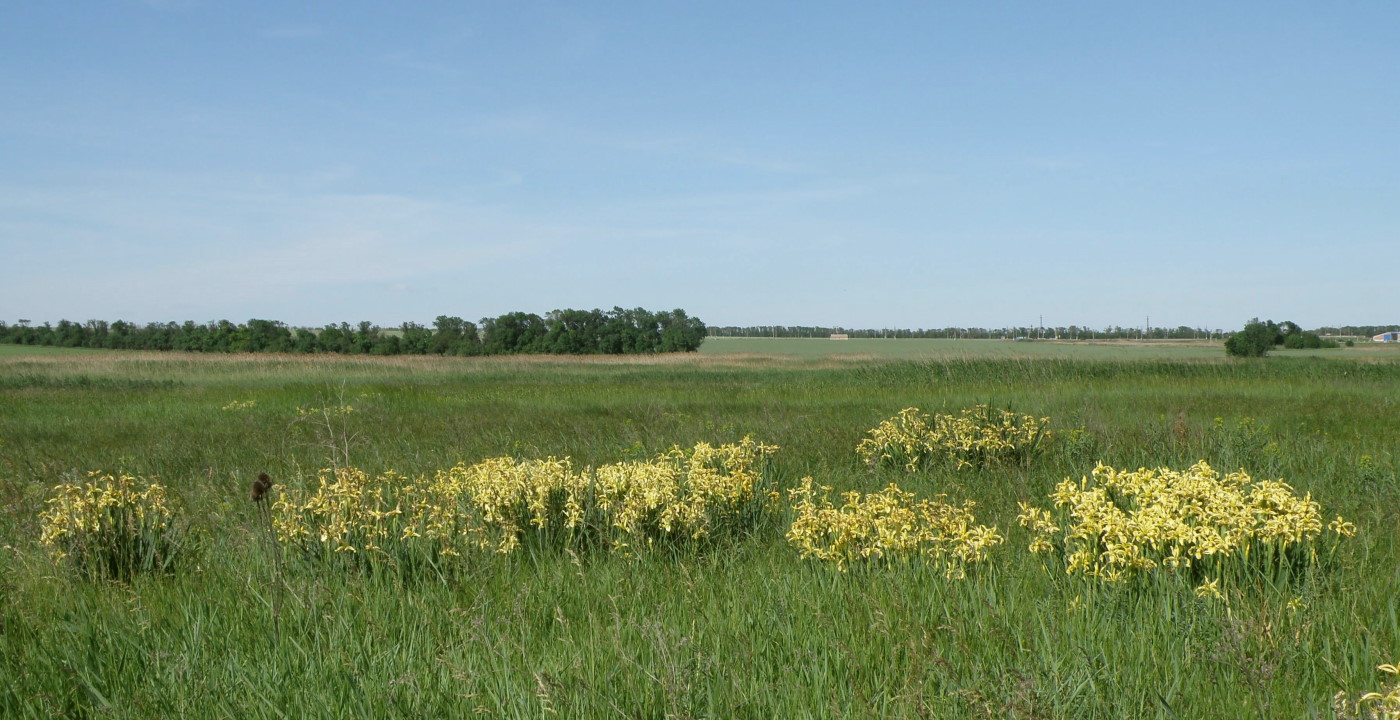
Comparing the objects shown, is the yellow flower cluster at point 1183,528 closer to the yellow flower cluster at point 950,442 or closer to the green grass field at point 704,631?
the green grass field at point 704,631

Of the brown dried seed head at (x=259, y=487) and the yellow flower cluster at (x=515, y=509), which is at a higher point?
the brown dried seed head at (x=259, y=487)

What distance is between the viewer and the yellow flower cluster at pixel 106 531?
14.1 feet

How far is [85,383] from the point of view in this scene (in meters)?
28.2

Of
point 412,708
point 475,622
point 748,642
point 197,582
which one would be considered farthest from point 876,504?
point 197,582

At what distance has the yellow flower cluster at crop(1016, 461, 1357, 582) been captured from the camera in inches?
135

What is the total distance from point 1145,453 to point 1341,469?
1.74 m

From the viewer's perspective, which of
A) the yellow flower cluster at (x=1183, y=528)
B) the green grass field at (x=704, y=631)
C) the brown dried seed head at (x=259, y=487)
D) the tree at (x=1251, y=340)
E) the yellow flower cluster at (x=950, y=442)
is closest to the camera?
the brown dried seed head at (x=259, y=487)

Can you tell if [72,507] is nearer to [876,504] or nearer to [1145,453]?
[876,504]

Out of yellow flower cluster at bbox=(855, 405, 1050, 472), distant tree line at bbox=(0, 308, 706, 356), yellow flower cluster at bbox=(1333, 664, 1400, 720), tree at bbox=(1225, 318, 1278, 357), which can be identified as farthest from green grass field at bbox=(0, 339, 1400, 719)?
distant tree line at bbox=(0, 308, 706, 356)

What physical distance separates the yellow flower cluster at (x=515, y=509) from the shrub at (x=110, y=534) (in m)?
0.64

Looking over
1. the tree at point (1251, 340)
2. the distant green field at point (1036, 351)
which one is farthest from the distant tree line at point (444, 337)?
the tree at point (1251, 340)

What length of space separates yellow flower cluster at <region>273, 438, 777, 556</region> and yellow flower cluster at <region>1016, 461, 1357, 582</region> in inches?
78.8

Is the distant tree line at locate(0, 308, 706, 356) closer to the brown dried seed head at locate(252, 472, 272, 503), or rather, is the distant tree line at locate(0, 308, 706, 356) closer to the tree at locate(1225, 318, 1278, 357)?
the tree at locate(1225, 318, 1278, 357)

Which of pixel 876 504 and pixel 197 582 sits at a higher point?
pixel 876 504
